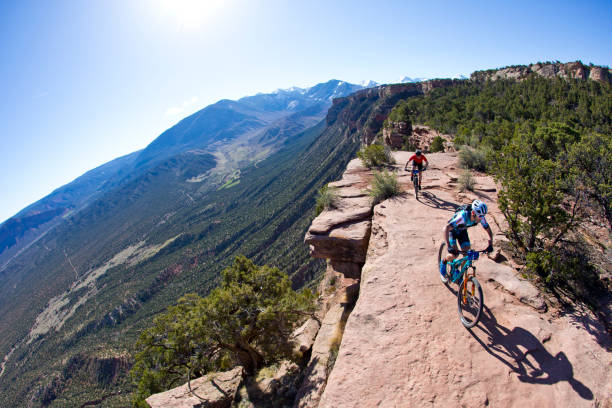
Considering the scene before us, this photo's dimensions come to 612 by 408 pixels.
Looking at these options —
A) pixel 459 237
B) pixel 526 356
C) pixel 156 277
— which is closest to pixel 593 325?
pixel 526 356

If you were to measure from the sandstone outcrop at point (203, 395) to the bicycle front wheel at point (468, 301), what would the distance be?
928 cm

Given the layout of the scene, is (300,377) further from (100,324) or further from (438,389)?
(100,324)

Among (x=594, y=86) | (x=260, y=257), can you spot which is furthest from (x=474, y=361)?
(x=260, y=257)

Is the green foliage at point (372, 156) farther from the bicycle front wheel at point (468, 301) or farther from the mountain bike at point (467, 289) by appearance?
the bicycle front wheel at point (468, 301)

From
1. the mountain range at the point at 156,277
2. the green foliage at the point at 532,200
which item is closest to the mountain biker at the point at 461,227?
the green foliage at the point at 532,200

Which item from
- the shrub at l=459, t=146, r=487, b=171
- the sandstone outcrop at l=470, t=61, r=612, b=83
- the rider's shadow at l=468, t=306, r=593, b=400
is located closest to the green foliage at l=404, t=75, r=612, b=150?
the sandstone outcrop at l=470, t=61, r=612, b=83

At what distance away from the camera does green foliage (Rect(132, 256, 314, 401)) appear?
32.4 ft

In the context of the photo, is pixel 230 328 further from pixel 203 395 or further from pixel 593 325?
pixel 593 325

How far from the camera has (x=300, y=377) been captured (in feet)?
29.5

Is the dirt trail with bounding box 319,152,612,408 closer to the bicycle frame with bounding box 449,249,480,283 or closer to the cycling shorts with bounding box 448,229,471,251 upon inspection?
the bicycle frame with bounding box 449,249,480,283

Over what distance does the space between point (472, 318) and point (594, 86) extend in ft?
257

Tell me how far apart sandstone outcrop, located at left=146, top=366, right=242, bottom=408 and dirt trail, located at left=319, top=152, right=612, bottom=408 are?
7183 millimetres

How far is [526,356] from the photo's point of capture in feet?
16.1

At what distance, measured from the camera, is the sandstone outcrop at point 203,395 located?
994 cm
